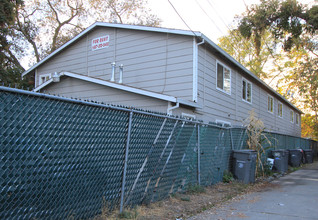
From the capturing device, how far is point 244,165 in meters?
8.98

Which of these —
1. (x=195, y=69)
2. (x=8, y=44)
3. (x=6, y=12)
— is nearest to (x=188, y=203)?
(x=195, y=69)

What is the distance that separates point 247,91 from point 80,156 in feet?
46.7

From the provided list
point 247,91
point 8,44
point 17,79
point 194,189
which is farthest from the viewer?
point 17,79

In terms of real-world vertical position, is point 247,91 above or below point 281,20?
below

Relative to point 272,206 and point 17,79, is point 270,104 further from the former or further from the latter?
point 17,79

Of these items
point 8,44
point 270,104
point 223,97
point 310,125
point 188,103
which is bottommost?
point 188,103

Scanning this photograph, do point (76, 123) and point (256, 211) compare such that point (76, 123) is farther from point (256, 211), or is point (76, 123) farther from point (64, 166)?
point (256, 211)

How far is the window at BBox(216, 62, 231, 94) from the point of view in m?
13.0

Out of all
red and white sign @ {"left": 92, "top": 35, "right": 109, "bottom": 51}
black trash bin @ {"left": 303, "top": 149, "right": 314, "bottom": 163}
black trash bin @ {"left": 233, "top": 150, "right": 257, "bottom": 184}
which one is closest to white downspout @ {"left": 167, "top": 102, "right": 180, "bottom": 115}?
black trash bin @ {"left": 233, "top": 150, "right": 257, "bottom": 184}

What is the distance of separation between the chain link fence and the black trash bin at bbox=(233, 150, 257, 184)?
3.18 metres

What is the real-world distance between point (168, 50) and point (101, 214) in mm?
8255

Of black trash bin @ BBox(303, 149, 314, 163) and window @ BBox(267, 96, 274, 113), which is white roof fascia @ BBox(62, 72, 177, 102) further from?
window @ BBox(267, 96, 274, 113)

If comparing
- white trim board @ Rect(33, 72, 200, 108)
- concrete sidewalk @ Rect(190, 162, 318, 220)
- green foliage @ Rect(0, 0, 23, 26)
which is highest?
green foliage @ Rect(0, 0, 23, 26)

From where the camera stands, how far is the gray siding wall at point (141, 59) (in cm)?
1102
